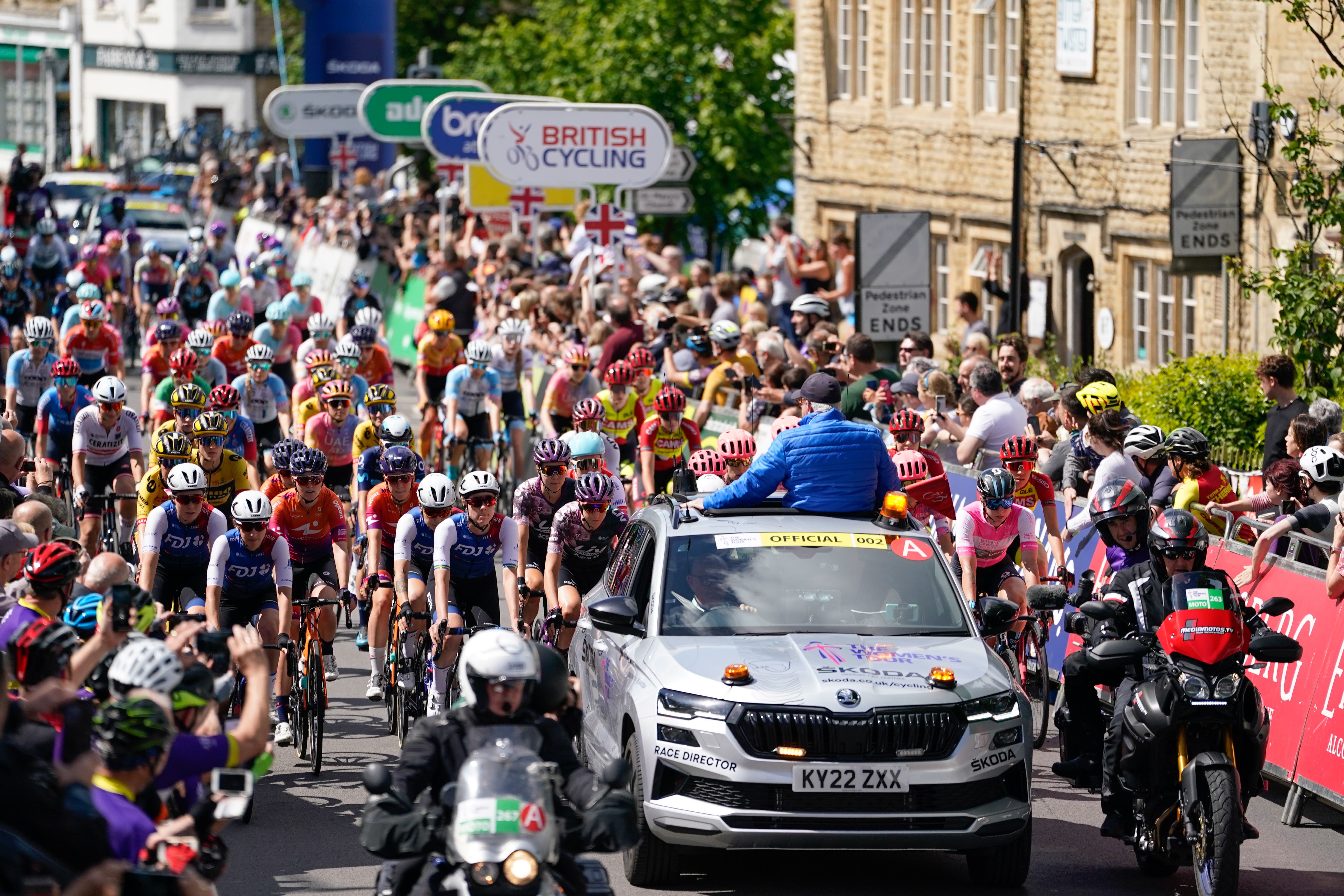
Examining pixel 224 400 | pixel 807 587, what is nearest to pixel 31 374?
pixel 224 400

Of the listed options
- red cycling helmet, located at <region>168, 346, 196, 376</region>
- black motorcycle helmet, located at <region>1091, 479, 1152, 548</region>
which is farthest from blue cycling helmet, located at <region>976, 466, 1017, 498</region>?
red cycling helmet, located at <region>168, 346, 196, 376</region>

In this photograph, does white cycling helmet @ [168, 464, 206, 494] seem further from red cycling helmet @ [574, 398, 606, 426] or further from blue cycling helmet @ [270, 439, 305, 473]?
red cycling helmet @ [574, 398, 606, 426]

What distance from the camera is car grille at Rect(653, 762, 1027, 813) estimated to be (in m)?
9.05

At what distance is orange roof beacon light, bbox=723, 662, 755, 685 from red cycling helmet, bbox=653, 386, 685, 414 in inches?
293

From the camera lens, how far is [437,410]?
21.6 m

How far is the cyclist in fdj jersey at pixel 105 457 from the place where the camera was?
16.4m

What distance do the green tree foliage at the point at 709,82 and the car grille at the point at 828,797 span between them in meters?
26.0

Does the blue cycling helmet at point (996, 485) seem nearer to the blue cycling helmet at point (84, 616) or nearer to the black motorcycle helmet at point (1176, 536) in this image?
the black motorcycle helmet at point (1176, 536)

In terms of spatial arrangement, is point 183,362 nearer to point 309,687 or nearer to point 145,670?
point 309,687

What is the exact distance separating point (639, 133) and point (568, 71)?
14035mm

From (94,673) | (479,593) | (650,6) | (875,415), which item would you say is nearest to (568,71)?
(650,6)

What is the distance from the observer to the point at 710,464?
1392 centimetres

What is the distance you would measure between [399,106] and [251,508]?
25.0 metres

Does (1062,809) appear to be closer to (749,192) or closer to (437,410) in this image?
(437,410)
